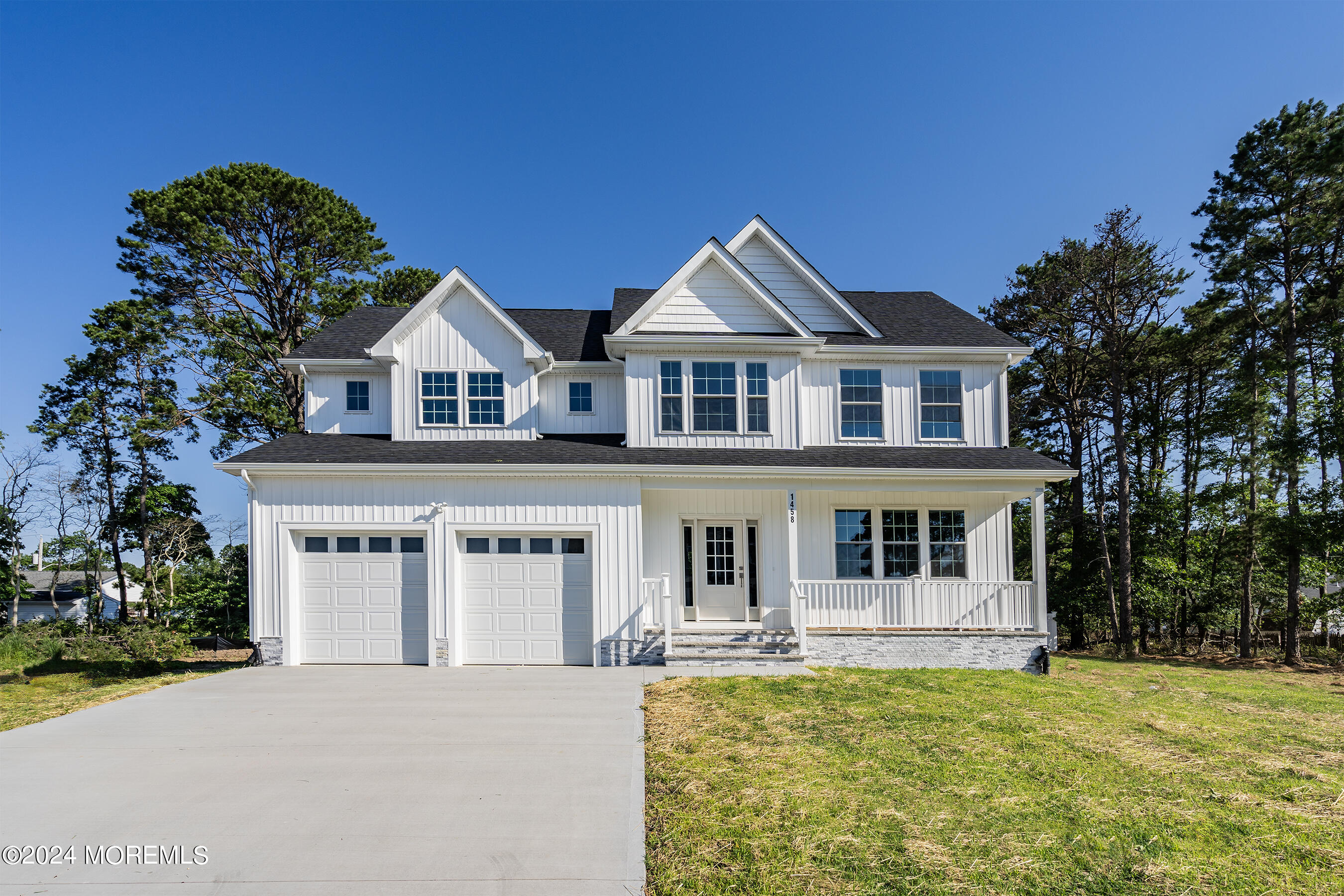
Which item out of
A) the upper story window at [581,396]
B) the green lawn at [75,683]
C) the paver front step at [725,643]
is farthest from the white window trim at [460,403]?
the green lawn at [75,683]

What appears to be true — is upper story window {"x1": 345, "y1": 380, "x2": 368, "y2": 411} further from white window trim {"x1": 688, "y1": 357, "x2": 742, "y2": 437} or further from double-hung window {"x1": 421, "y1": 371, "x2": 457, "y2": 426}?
white window trim {"x1": 688, "y1": 357, "x2": 742, "y2": 437}

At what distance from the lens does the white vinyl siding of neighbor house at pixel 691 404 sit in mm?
14250

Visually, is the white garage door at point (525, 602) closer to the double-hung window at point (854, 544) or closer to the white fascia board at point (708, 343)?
the white fascia board at point (708, 343)

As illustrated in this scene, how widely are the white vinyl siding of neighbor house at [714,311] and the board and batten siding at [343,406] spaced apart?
244 inches

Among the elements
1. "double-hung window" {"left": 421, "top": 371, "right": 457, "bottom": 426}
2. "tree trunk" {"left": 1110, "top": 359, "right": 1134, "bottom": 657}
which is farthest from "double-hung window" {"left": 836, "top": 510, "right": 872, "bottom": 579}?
"tree trunk" {"left": 1110, "top": 359, "right": 1134, "bottom": 657}

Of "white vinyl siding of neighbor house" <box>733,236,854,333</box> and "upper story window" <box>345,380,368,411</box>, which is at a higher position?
"white vinyl siding of neighbor house" <box>733,236,854,333</box>

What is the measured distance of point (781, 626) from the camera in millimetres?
14008

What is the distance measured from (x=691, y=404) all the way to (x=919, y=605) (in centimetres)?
612

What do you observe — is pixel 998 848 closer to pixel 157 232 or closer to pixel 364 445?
pixel 364 445

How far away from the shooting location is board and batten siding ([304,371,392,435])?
49.7ft

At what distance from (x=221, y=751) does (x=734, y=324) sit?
11.1m

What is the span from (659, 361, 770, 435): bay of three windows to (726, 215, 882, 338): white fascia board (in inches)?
106

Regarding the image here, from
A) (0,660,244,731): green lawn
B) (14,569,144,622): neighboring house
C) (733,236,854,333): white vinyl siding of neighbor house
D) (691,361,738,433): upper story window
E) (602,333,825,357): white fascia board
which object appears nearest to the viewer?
(0,660,244,731): green lawn

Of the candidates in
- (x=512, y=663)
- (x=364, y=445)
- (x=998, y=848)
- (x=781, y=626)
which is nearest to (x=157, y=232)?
(x=364, y=445)
